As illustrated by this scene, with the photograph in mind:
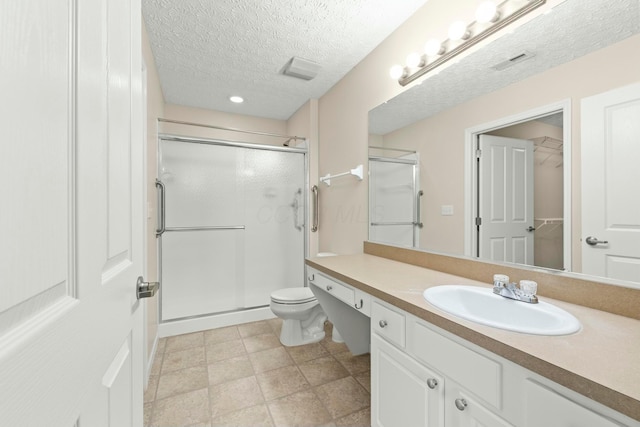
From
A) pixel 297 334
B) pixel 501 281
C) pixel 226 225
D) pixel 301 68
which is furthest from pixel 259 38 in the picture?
pixel 297 334

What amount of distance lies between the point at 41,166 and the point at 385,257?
1.84m

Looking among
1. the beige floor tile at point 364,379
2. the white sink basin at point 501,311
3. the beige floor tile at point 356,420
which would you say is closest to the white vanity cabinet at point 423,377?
the white sink basin at point 501,311

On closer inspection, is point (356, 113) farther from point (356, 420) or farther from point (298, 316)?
point (356, 420)

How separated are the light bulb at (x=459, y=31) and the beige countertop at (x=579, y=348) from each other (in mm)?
1292

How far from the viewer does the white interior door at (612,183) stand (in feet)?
2.91

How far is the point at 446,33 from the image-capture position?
1.51 metres

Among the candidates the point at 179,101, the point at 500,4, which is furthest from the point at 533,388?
the point at 179,101

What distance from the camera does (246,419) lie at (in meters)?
1.46

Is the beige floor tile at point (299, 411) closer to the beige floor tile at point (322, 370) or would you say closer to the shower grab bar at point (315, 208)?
the beige floor tile at point (322, 370)

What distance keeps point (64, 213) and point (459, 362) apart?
40.3 inches

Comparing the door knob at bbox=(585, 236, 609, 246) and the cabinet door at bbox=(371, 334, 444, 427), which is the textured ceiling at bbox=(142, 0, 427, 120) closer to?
the door knob at bbox=(585, 236, 609, 246)

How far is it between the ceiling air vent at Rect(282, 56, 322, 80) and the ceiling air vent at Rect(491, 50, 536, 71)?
1.43 metres

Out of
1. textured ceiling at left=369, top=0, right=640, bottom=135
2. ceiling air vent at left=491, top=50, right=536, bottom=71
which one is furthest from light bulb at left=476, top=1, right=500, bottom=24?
ceiling air vent at left=491, top=50, right=536, bottom=71

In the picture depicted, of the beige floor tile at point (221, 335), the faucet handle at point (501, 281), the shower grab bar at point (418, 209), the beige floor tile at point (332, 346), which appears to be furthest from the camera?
the beige floor tile at point (221, 335)
